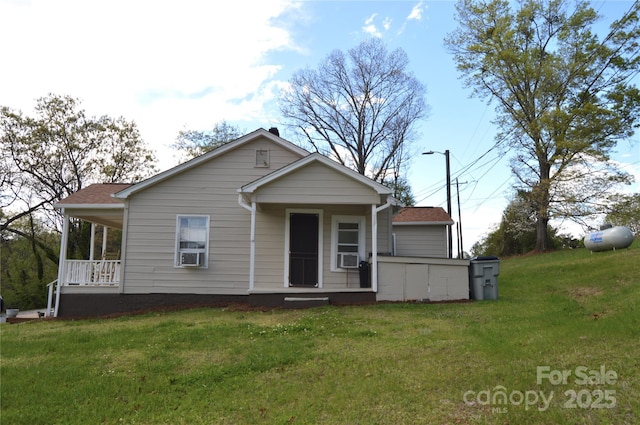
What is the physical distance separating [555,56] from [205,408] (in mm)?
25882

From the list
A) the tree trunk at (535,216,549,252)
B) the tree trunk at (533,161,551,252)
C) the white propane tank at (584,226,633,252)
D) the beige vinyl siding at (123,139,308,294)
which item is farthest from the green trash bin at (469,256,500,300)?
the tree trunk at (535,216,549,252)

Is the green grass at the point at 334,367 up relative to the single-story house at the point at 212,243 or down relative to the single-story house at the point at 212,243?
down

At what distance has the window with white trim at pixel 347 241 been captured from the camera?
11.9 meters

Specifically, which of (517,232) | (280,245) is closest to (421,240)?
(280,245)

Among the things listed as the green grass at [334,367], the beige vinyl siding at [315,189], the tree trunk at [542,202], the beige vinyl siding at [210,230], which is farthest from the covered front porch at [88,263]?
the tree trunk at [542,202]

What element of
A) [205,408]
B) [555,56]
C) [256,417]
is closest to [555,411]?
[256,417]

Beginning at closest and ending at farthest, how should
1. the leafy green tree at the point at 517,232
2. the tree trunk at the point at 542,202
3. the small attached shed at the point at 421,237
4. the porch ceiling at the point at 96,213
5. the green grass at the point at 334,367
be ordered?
the green grass at the point at 334,367, the porch ceiling at the point at 96,213, the small attached shed at the point at 421,237, the tree trunk at the point at 542,202, the leafy green tree at the point at 517,232

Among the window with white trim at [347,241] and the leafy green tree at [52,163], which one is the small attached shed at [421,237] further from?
the leafy green tree at [52,163]

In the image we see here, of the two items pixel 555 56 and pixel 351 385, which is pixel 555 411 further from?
pixel 555 56

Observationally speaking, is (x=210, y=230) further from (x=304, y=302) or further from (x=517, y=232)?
(x=517, y=232)

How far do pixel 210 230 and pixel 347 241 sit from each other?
3743mm

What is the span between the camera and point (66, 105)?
2516 centimetres

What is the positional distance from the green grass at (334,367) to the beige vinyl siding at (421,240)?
9.24 metres

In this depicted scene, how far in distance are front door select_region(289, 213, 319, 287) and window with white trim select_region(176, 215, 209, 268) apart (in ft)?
7.56
